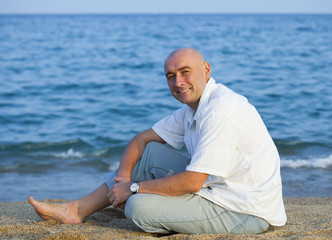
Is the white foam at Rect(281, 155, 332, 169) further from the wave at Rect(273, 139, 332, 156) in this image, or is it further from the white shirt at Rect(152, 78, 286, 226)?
the white shirt at Rect(152, 78, 286, 226)

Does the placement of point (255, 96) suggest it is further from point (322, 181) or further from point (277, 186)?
point (277, 186)

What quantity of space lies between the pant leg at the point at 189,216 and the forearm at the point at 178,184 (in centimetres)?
5

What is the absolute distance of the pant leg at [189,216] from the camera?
2750mm

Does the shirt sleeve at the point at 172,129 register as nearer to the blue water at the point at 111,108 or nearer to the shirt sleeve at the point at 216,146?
the shirt sleeve at the point at 216,146

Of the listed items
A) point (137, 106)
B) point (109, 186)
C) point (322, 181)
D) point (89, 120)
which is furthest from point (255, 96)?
point (109, 186)

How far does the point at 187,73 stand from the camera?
2.83m

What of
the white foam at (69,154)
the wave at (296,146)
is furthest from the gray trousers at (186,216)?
the wave at (296,146)

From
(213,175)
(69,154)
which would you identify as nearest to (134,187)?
(213,175)

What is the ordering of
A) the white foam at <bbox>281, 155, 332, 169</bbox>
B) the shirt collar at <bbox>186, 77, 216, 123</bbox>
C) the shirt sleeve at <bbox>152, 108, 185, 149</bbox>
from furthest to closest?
1. the white foam at <bbox>281, 155, 332, 169</bbox>
2. the shirt sleeve at <bbox>152, 108, 185, 149</bbox>
3. the shirt collar at <bbox>186, 77, 216, 123</bbox>

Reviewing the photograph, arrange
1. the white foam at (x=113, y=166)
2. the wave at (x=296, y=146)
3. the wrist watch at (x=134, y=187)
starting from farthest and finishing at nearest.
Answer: the wave at (x=296, y=146), the white foam at (x=113, y=166), the wrist watch at (x=134, y=187)

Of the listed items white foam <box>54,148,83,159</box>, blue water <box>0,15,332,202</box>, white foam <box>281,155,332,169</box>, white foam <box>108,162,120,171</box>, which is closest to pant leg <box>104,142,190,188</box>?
blue water <box>0,15,332,202</box>

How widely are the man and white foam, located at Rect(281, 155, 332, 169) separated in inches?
143

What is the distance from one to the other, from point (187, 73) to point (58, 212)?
1432mm

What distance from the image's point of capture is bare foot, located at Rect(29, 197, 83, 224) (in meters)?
3.23
